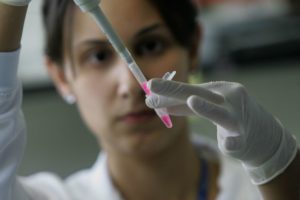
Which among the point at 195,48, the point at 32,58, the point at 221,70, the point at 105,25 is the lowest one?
the point at 221,70

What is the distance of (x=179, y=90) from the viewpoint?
0.75 metres

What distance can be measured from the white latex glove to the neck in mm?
427

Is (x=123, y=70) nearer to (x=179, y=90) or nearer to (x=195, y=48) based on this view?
(x=195, y=48)

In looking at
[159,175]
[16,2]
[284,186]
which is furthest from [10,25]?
[159,175]

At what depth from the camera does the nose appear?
1.10m

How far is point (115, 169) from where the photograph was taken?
4.19 ft

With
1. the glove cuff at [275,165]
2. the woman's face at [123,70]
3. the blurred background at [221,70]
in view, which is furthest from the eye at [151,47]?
the blurred background at [221,70]

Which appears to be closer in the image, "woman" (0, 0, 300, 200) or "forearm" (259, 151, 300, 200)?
"forearm" (259, 151, 300, 200)

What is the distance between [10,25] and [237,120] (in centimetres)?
35

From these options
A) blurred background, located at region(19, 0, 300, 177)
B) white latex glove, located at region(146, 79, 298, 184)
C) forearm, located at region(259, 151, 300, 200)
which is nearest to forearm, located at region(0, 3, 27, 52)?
white latex glove, located at region(146, 79, 298, 184)

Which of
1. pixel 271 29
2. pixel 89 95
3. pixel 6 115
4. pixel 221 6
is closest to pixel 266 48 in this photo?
pixel 271 29

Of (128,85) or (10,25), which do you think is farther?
(128,85)

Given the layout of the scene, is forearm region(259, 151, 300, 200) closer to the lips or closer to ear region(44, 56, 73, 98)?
the lips

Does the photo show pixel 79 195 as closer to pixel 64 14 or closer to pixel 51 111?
pixel 64 14
